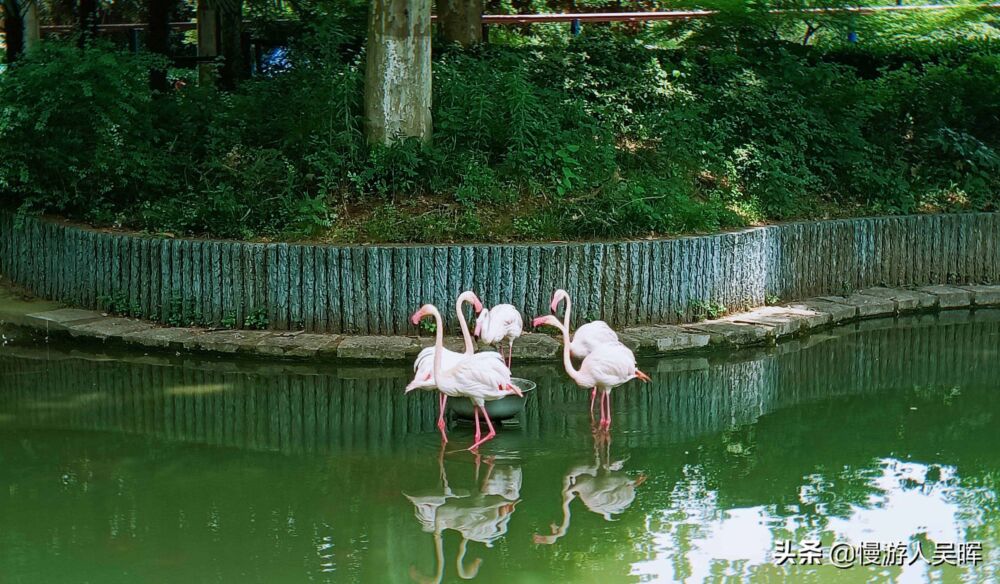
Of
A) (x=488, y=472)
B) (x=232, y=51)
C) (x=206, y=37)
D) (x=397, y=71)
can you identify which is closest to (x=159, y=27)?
(x=232, y=51)

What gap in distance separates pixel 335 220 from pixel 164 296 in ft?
4.97

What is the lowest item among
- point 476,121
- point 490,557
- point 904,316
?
point 490,557

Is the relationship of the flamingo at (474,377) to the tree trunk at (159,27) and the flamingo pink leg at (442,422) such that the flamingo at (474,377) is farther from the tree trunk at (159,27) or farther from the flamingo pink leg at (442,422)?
the tree trunk at (159,27)

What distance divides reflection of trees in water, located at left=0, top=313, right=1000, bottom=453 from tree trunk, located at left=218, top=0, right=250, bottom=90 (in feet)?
18.4

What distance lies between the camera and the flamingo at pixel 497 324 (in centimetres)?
843

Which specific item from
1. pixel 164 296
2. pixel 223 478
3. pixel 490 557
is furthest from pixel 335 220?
pixel 490 557

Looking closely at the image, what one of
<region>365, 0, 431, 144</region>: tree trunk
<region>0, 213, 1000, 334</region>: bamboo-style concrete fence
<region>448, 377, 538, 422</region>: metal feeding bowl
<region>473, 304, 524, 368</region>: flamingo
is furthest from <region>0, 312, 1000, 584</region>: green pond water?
<region>365, 0, 431, 144</region>: tree trunk

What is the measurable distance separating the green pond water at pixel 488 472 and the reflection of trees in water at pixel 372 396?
0.08ft

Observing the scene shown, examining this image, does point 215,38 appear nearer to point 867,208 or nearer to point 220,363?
point 220,363

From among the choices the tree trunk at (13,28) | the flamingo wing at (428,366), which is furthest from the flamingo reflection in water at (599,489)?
the tree trunk at (13,28)

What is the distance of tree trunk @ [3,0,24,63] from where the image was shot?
1256 centimetres

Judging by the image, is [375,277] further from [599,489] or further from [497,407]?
[599,489]

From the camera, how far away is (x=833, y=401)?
8492 mm

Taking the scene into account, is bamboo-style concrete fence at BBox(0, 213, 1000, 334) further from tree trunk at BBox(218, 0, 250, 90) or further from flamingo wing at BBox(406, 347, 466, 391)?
tree trunk at BBox(218, 0, 250, 90)
